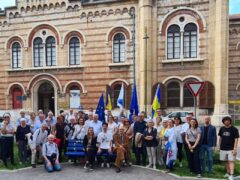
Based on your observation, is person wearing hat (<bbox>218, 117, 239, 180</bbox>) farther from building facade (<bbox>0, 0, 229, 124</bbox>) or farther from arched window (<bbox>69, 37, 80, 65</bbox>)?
arched window (<bbox>69, 37, 80, 65</bbox>)

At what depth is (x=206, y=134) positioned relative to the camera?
836 centimetres

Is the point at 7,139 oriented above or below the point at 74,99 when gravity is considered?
below

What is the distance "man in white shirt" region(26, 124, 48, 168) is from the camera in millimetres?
9281

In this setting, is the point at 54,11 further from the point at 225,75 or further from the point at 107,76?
Result: the point at 225,75

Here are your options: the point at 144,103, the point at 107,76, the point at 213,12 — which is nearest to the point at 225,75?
the point at 213,12

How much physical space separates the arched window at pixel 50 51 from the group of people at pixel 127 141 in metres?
14.7

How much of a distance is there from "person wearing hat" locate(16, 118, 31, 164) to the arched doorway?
1511cm

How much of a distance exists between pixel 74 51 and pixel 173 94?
377 inches

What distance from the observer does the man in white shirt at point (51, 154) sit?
8.83 metres

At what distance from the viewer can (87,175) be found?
826 centimetres

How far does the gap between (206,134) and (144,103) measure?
12763 mm

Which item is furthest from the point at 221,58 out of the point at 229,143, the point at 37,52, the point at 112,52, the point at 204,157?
the point at 37,52

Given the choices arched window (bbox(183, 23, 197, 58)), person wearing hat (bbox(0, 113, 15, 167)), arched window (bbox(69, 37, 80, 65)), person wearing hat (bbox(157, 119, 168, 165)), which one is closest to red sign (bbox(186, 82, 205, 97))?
person wearing hat (bbox(157, 119, 168, 165))

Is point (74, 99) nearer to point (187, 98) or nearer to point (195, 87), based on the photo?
point (187, 98)
